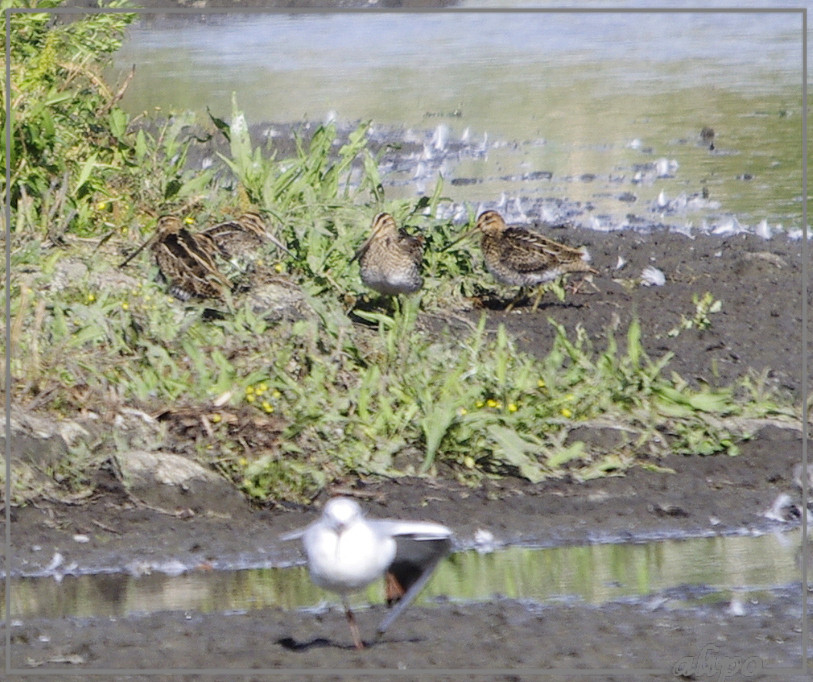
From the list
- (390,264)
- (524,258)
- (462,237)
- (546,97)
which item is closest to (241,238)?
(390,264)

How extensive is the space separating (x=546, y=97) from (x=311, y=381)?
8.20m

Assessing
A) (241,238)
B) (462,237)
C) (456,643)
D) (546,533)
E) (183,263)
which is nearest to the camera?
(456,643)

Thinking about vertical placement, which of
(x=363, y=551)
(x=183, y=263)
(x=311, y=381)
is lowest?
(x=311, y=381)

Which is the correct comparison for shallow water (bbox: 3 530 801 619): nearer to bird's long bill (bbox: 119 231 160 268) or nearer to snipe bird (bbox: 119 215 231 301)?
snipe bird (bbox: 119 215 231 301)

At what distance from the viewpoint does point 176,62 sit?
11648 mm

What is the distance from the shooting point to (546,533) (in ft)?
18.8

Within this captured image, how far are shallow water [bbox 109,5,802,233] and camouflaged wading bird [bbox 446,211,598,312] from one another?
198cm

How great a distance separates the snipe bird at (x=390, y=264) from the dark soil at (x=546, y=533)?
1.97 feet

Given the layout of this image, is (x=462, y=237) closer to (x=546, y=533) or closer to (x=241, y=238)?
(x=241, y=238)

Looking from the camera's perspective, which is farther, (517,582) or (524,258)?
(524,258)

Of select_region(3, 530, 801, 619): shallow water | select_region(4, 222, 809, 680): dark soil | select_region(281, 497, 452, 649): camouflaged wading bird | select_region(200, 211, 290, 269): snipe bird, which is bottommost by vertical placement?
select_region(3, 530, 801, 619): shallow water

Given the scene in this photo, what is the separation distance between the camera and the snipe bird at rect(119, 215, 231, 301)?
7.80m

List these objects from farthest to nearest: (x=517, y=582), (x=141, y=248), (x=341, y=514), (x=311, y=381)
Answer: (x=141, y=248) → (x=311, y=381) → (x=517, y=582) → (x=341, y=514)

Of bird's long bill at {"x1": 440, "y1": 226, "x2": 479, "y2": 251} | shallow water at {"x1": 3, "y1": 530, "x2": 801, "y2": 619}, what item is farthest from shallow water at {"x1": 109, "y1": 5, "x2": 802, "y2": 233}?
shallow water at {"x1": 3, "y1": 530, "x2": 801, "y2": 619}
